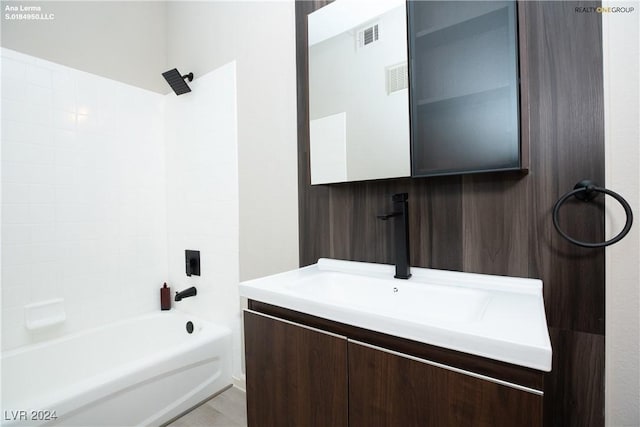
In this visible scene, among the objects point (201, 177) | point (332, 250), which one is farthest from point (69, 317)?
point (332, 250)

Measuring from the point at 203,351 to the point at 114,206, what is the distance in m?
1.10

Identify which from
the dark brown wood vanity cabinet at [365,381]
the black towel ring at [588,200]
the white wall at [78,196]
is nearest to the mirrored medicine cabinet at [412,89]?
the black towel ring at [588,200]

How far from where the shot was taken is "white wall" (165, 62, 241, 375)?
→ 5.92 ft

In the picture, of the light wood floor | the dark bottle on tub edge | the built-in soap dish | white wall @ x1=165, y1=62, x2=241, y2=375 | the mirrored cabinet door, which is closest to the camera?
the mirrored cabinet door

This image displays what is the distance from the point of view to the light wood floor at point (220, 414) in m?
1.50

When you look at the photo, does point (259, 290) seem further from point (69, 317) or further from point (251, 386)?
point (69, 317)

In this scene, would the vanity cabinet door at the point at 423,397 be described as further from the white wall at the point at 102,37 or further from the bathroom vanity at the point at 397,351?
the white wall at the point at 102,37

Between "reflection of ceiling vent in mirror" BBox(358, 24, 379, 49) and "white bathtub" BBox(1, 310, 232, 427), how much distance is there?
1673 millimetres

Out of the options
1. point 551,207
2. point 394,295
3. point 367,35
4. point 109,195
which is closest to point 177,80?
point 109,195

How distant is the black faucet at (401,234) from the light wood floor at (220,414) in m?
1.13

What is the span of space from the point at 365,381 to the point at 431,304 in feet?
1.25

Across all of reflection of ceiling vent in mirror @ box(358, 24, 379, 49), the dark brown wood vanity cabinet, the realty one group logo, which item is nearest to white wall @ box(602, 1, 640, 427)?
the realty one group logo

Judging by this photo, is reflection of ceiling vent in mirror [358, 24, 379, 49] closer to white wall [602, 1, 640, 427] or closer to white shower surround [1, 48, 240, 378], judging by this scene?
white wall [602, 1, 640, 427]

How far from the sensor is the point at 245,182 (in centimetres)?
173
